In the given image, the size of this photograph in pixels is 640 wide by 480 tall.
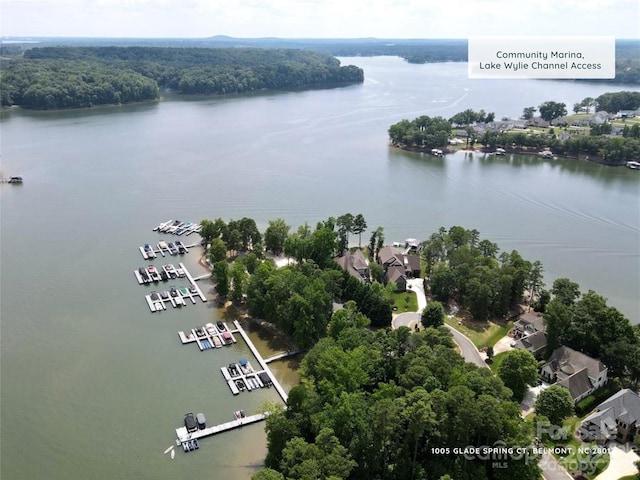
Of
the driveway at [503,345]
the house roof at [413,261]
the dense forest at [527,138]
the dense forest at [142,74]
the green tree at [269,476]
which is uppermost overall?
the dense forest at [142,74]

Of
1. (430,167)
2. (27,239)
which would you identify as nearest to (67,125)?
(27,239)

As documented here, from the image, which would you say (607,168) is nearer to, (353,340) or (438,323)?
(438,323)

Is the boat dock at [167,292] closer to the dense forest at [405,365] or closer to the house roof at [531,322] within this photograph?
the dense forest at [405,365]

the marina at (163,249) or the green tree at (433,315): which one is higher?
the marina at (163,249)

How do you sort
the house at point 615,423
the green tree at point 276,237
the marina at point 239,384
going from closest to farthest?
the house at point 615,423, the marina at point 239,384, the green tree at point 276,237

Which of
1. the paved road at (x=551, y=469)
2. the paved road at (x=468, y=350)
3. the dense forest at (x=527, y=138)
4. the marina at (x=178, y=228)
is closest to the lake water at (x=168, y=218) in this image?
the marina at (x=178, y=228)

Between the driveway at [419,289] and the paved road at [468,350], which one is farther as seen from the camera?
the driveway at [419,289]
